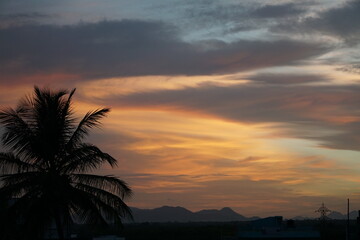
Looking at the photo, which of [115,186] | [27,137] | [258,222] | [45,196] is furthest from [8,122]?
[258,222]

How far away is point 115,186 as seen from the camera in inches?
1147

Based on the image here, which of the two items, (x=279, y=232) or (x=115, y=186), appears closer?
(x=115, y=186)

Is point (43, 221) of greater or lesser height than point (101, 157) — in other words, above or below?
below

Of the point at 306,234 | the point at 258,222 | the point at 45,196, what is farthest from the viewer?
the point at 258,222

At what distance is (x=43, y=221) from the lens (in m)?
27.8

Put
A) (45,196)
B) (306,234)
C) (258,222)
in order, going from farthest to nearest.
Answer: (258,222) → (306,234) → (45,196)

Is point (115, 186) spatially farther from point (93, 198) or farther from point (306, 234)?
point (306, 234)

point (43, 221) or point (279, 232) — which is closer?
point (43, 221)

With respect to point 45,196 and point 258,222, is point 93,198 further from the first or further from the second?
point 258,222

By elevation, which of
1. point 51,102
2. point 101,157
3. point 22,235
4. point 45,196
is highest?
point 51,102

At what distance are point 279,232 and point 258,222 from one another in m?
9.86

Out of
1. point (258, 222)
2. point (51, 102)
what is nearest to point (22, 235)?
point (51, 102)

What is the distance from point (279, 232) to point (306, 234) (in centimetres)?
253

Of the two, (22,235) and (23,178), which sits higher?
(23,178)
